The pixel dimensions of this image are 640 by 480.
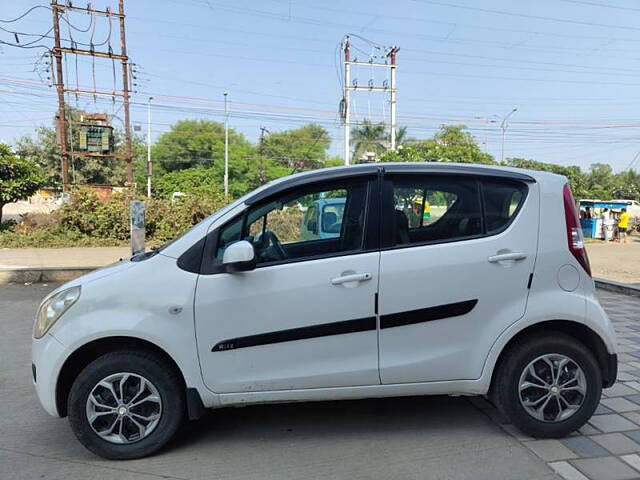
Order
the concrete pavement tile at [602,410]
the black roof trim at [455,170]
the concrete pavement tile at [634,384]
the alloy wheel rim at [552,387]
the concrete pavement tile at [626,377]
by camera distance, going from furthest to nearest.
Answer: the concrete pavement tile at [626,377] → the concrete pavement tile at [634,384] → the concrete pavement tile at [602,410] → the black roof trim at [455,170] → the alloy wheel rim at [552,387]

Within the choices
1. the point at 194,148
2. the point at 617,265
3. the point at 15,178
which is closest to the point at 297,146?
the point at 194,148

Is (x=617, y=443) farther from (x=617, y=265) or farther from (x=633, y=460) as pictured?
(x=617, y=265)

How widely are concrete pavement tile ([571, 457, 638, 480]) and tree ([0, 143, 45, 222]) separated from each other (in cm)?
1891

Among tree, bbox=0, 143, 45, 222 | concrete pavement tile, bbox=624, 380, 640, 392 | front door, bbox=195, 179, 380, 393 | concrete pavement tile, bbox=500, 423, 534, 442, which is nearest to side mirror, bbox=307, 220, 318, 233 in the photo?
front door, bbox=195, 179, 380, 393

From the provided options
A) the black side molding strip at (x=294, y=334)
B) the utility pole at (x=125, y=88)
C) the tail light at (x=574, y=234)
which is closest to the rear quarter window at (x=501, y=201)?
the tail light at (x=574, y=234)

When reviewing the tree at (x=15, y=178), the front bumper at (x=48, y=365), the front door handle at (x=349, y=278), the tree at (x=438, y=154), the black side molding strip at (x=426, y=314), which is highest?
the tree at (x=438, y=154)

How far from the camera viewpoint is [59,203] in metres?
17.3

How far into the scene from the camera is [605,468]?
3055 millimetres

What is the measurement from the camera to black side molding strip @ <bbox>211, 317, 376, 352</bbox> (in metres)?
3.17

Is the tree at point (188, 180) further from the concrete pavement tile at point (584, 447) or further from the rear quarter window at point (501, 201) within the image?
the concrete pavement tile at point (584, 447)

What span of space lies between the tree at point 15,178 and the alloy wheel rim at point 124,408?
17.1 metres

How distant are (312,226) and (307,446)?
1.48 metres

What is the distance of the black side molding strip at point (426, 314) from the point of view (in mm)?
3232

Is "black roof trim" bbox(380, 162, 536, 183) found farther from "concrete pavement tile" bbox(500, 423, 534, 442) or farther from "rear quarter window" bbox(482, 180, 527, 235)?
"concrete pavement tile" bbox(500, 423, 534, 442)
